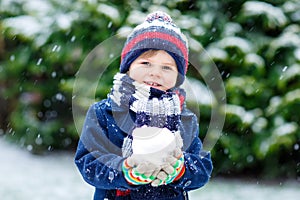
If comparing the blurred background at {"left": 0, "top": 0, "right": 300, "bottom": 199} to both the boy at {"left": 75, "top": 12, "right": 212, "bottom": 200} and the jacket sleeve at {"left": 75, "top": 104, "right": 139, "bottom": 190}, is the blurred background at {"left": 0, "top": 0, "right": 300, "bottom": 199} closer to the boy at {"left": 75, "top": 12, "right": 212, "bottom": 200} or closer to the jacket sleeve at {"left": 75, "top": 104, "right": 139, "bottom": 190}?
the boy at {"left": 75, "top": 12, "right": 212, "bottom": 200}

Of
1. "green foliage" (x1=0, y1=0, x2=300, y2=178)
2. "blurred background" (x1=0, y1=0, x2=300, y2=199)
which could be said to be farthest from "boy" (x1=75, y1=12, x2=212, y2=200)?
"blurred background" (x1=0, y1=0, x2=300, y2=199)

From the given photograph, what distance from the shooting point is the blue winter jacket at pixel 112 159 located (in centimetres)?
184

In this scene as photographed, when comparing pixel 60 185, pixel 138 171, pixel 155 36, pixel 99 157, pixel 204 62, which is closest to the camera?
pixel 138 171

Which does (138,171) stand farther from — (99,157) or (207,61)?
(207,61)

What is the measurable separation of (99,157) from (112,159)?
5cm

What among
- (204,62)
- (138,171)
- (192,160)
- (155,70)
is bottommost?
(204,62)

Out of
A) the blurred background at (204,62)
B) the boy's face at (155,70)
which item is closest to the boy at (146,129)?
the boy's face at (155,70)

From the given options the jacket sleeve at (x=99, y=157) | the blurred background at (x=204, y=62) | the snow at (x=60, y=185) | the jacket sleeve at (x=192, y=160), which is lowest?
the snow at (x=60, y=185)

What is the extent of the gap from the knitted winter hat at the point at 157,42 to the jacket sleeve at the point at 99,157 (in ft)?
0.76

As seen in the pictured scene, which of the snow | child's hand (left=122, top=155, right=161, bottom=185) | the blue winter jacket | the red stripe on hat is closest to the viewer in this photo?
child's hand (left=122, top=155, right=161, bottom=185)

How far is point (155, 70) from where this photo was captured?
188 cm

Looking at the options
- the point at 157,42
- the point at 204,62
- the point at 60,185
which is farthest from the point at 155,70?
the point at 60,185

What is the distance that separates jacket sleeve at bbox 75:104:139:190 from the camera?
71.9 inches

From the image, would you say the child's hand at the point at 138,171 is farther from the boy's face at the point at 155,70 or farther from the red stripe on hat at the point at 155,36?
the red stripe on hat at the point at 155,36
